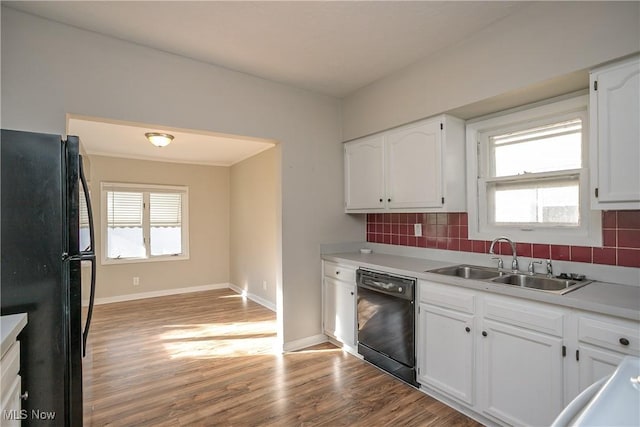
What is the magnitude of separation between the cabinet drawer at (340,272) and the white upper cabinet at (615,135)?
1.84 metres

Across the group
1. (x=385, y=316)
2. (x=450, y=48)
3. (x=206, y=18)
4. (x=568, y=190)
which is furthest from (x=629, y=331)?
(x=206, y=18)

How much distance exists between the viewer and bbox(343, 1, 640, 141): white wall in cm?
165

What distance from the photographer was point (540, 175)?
2248 mm

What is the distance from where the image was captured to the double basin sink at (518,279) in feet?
6.40

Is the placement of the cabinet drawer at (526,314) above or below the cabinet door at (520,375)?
above

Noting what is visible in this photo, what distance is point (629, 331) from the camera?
1.41 m

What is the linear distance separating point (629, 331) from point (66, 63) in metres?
3.54

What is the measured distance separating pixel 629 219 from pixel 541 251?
0.51 metres

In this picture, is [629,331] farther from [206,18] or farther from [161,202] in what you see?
[161,202]

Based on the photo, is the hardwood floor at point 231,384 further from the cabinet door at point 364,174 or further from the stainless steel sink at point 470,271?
the cabinet door at point 364,174

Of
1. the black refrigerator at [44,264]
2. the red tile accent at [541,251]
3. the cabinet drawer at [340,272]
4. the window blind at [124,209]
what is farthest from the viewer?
the window blind at [124,209]

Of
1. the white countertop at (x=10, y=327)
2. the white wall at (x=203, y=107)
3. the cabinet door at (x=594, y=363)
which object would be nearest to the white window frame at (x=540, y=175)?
the cabinet door at (x=594, y=363)

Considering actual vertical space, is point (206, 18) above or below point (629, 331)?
above

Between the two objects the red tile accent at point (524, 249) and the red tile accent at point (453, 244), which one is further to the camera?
the red tile accent at point (453, 244)
